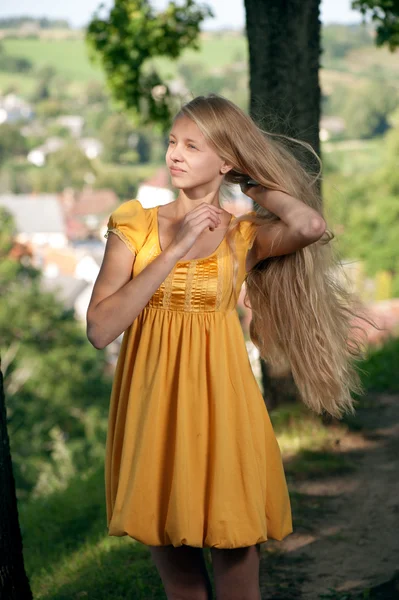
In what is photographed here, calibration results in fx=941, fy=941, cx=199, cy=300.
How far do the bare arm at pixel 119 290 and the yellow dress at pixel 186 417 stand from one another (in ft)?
0.14

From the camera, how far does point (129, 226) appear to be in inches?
114

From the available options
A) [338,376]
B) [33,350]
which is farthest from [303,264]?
[33,350]

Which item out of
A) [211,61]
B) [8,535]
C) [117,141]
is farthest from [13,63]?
Answer: [8,535]

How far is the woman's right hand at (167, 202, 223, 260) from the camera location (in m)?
2.70

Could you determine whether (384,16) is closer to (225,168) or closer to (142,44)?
(142,44)

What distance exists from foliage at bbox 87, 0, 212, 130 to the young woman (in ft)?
29.5

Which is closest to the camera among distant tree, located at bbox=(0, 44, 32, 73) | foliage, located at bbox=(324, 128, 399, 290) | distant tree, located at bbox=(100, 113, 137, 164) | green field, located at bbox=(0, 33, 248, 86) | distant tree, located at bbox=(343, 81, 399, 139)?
foliage, located at bbox=(324, 128, 399, 290)

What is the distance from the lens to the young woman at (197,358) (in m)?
Result: 2.80

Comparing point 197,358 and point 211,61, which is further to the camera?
point 211,61

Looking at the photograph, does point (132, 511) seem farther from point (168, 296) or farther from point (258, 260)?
point (258, 260)

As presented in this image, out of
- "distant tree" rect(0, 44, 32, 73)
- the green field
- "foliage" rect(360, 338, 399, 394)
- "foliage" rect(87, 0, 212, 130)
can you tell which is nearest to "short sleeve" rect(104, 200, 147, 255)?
"foliage" rect(360, 338, 399, 394)

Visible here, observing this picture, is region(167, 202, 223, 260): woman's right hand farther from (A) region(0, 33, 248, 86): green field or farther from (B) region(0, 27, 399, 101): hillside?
(A) region(0, 33, 248, 86): green field

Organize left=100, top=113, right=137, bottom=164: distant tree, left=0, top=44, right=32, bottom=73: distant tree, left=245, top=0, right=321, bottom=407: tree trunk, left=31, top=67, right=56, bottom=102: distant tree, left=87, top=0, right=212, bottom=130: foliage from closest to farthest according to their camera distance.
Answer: left=245, top=0, right=321, bottom=407: tree trunk
left=87, top=0, right=212, bottom=130: foliage
left=100, top=113, right=137, bottom=164: distant tree
left=0, top=44, right=32, bottom=73: distant tree
left=31, top=67, right=56, bottom=102: distant tree

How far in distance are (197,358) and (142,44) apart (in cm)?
943
